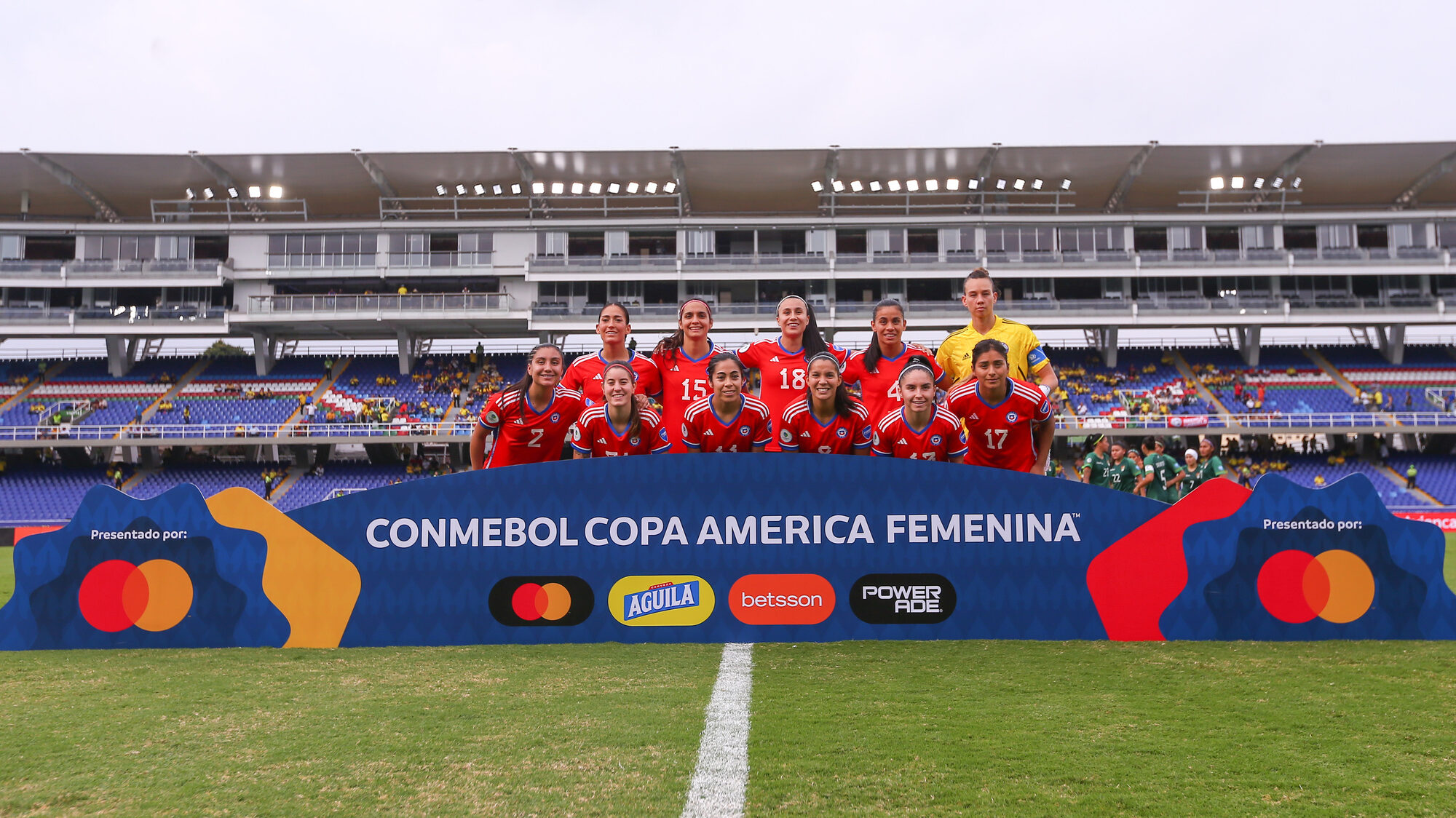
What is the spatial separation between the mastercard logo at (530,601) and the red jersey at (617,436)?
3.58 ft

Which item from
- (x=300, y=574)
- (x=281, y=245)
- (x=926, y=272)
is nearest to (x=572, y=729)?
(x=300, y=574)

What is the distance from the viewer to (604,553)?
645 cm

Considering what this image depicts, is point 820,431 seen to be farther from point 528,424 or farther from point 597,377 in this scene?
point 528,424

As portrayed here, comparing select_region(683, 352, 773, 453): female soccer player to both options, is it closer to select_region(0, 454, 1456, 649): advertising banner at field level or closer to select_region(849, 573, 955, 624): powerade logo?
select_region(0, 454, 1456, 649): advertising banner at field level

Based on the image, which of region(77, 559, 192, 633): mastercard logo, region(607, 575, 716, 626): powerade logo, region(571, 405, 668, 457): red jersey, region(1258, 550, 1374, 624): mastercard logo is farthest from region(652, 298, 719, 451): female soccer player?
region(1258, 550, 1374, 624): mastercard logo

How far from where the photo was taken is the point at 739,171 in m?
31.3

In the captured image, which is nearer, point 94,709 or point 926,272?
point 94,709

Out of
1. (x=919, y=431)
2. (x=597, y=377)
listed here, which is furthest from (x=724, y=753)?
(x=597, y=377)

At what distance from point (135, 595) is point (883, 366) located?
614 cm

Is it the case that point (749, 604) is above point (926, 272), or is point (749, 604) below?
below

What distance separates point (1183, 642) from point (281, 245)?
3414 centimetres

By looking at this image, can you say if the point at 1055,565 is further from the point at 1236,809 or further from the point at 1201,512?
the point at 1236,809

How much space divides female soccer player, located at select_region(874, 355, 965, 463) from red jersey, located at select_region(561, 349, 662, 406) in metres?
2.00

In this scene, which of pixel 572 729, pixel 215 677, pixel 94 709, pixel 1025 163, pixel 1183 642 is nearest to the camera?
pixel 572 729
